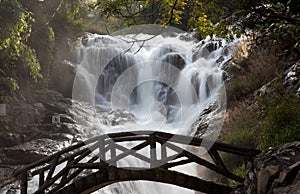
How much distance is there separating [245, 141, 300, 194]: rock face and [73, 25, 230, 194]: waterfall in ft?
17.0

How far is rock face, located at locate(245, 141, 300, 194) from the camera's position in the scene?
3.07 metres

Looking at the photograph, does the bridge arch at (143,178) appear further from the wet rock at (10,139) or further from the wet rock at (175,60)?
the wet rock at (175,60)

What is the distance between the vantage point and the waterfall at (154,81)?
12203 mm

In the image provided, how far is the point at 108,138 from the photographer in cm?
564

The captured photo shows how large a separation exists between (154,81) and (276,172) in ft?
47.0

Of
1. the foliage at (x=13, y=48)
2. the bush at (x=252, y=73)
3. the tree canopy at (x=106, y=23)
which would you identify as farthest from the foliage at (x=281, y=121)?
the foliage at (x=13, y=48)

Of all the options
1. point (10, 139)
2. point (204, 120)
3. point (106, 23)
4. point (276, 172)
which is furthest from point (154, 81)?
point (276, 172)

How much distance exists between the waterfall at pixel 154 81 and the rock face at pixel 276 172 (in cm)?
518

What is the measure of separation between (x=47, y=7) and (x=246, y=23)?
13.7 m

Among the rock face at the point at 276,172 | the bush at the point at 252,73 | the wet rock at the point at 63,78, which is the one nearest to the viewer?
the rock face at the point at 276,172

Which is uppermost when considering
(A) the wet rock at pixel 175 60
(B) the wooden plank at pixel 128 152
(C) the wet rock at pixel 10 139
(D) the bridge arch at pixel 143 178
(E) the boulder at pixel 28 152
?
(A) the wet rock at pixel 175 60

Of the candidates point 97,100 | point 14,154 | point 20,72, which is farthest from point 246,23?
point 97,100

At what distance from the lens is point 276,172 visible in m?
3.33

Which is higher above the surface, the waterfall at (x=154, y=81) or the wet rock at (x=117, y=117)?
the waterfall at (x=154, y=81)
